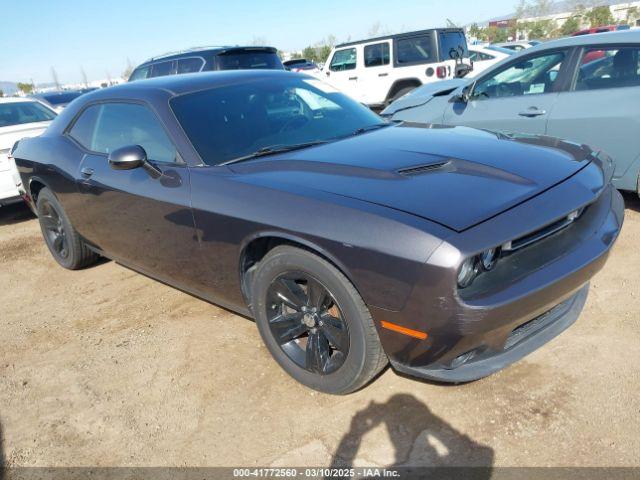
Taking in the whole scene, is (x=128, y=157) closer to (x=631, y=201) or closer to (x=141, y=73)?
(x=631, y=201)

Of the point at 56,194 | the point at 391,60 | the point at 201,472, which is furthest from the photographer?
the point at 391,60

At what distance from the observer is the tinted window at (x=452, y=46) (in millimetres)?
10258

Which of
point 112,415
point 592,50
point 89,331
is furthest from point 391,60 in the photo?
point 112,415

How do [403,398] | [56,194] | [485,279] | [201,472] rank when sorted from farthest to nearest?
[56,194] → [403,398] → [201,472] → [485,279]

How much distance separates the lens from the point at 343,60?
39.8ft

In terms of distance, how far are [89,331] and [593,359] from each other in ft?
10.3

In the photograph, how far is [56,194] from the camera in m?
4.18

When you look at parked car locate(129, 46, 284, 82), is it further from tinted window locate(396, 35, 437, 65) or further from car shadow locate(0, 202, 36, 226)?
car shadow locate(0, 202, 36, 226)

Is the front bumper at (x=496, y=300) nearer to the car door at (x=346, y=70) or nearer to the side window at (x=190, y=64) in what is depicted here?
the side window at (x=190, y=64)

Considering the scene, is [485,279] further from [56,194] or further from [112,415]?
Answer: [56,194]

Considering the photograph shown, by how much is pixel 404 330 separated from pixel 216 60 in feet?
24.3

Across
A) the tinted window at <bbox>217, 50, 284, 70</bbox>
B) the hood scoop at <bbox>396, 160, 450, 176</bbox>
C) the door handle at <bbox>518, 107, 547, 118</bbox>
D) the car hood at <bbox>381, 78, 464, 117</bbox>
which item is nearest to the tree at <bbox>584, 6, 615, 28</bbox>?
the tinted window at <bbox>217, 50, 284, 70</bbox>

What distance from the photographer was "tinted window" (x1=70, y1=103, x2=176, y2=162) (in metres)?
3.10

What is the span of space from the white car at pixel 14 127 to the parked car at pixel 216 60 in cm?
209
